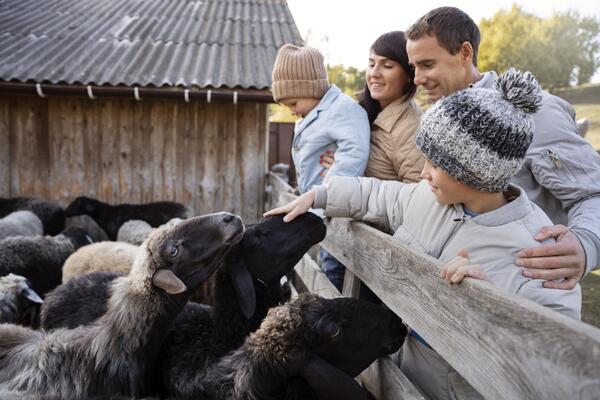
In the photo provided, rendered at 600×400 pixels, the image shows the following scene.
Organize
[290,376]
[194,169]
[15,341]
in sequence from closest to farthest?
1. [290,376]
2. [15,341]
3. [194,169]

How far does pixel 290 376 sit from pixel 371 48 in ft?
7.90

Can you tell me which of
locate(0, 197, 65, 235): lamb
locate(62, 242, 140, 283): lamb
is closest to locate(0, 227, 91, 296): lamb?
locate(62, 242, 140, 283): lamb

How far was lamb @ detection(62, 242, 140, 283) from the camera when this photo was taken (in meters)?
4.78

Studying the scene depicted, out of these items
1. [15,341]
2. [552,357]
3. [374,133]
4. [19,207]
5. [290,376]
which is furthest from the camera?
[19,207]

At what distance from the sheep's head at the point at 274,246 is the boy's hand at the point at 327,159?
20.1 inches

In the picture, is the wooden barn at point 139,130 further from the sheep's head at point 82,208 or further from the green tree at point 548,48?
the green tree at point 548,48

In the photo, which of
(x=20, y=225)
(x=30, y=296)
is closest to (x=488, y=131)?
(x=30, y=296)

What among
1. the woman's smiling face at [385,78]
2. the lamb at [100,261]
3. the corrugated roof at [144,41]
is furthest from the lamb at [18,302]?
the corrugated roof at [144,41]

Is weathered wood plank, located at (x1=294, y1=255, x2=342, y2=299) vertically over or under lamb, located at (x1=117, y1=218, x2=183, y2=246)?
over

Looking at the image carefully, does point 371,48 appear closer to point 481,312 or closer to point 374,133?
point 374,133

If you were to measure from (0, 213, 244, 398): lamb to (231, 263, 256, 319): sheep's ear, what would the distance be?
0.15 meters

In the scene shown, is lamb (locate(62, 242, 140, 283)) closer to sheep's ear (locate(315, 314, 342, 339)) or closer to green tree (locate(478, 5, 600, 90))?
sheep's ear (locate(315, 314, 342, 339))

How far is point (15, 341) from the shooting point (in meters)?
2.97

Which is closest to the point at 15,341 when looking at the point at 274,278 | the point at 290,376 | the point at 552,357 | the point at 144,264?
the point at 144,264
